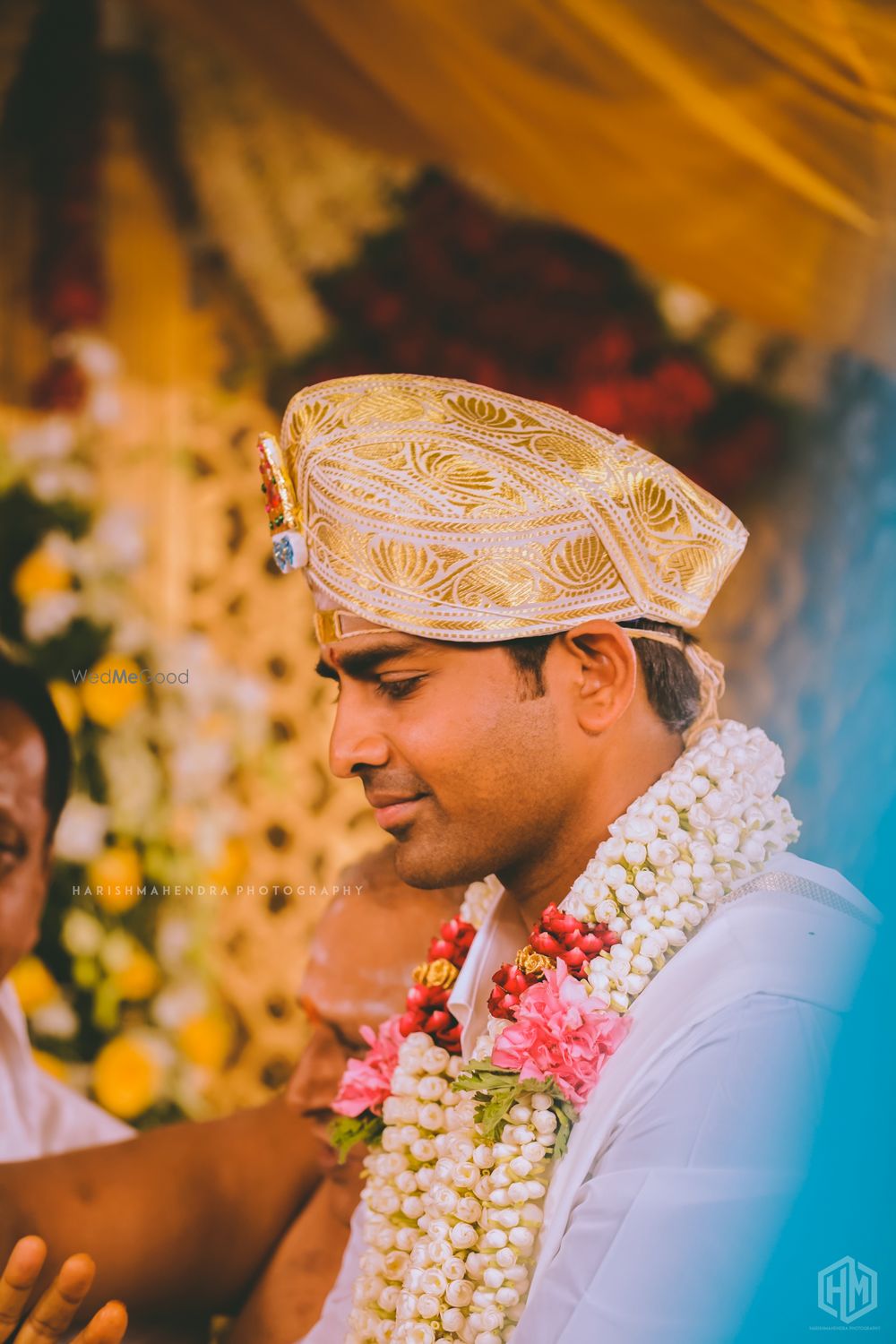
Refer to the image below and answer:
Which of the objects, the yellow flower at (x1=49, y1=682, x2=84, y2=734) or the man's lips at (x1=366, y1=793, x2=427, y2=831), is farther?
the yellow flower at (x1=49, y1=682, x2=84, y2=734)

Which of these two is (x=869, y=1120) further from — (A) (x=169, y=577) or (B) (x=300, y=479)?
(A) (x=169, y=577)

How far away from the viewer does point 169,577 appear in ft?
13.0

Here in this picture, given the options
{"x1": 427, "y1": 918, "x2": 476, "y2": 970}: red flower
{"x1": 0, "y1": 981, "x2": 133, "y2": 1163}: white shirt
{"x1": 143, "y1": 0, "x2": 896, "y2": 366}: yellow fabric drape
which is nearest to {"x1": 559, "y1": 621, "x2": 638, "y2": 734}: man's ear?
{"x1": 427, "y1": 918, "x2": 476, "y2": 970}: red flower

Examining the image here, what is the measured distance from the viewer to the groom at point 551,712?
5.16 ft

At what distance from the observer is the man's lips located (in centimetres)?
182

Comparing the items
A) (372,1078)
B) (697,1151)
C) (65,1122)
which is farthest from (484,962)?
(65,1122)

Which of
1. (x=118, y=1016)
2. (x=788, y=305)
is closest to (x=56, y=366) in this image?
(x=118, y=1016)

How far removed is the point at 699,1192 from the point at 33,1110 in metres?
1.79

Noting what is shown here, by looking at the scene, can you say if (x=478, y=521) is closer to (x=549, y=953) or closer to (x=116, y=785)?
(x=549, y=953)

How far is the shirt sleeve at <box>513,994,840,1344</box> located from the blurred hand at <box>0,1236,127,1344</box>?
538 millimetres

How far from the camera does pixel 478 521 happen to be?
1.77 m

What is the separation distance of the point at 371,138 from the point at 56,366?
116 cm

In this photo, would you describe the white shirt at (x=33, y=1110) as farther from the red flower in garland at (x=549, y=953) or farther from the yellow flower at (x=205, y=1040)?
the red flower in garland at (x=549, y=953)

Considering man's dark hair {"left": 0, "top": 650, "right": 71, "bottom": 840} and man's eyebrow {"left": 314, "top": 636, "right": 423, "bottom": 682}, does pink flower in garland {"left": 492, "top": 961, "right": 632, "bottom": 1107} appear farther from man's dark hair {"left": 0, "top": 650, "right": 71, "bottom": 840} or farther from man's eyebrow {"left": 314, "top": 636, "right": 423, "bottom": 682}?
man's dark hair {"left": 0, "top": 650, "right": 71, "bottom": 840}
